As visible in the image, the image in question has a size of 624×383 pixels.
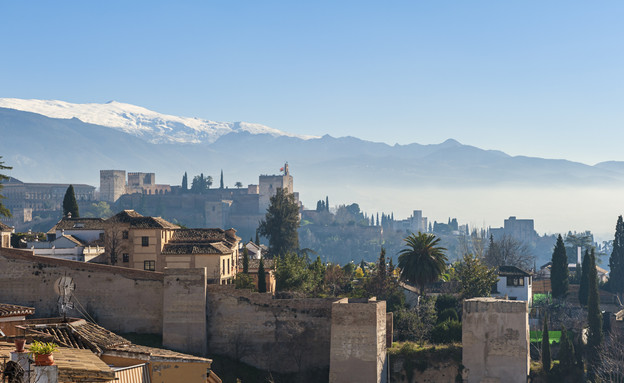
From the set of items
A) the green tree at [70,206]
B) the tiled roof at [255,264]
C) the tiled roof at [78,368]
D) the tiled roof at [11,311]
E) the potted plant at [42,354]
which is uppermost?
the green tree at [70,206]

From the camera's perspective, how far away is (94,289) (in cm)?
5472

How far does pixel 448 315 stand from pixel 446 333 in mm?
3087

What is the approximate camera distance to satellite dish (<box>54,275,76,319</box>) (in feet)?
172

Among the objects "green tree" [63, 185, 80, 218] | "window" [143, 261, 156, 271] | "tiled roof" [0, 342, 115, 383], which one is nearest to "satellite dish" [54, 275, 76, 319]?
"window" [143, 261, 156, 271]

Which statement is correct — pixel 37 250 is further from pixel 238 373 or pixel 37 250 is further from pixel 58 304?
pixel 238 373

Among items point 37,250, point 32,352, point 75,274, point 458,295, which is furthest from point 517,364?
point 32,352

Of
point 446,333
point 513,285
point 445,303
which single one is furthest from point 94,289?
point 513,285

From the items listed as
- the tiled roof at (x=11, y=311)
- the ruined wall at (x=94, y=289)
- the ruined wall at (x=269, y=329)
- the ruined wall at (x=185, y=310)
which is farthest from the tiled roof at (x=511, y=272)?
the tiled roof at (x=11, y=311)

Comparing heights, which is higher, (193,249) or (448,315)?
(193,249)

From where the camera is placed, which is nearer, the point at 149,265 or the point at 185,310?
the point at 185,310

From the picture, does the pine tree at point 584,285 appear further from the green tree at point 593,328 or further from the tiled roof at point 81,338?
the tiled roof at point 81,338

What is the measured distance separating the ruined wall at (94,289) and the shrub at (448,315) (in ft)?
65.2

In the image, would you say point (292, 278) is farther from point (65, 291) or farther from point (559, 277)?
point (559, 277)

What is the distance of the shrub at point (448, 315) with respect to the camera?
2511 inches
